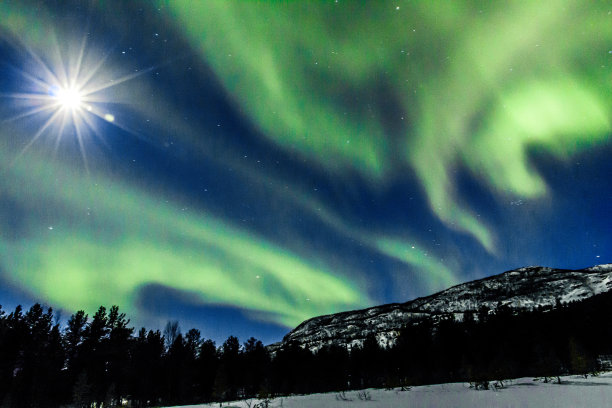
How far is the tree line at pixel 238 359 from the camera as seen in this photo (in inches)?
1959

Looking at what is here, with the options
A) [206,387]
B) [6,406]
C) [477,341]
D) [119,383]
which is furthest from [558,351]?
[6,406]

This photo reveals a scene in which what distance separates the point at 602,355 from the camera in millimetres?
74750


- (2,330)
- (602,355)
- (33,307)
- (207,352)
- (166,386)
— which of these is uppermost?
(33,307)

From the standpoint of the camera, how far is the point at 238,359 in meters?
73.4

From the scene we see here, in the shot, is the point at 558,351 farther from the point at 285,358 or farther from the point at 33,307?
the point at 33,307

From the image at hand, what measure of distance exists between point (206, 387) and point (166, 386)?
25.1 feet

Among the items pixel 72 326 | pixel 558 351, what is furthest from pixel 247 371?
pixel 558 351

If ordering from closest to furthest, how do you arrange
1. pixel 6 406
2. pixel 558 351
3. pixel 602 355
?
1. pixel 6 406
2. pixel 558 351
3. pixel 602 355

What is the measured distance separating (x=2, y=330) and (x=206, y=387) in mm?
35565

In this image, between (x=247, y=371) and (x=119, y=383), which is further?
(x=247, y=371)

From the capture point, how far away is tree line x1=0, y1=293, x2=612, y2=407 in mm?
49750

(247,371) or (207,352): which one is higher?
(207,352)

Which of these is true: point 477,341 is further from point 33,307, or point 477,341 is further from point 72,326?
point 33,307

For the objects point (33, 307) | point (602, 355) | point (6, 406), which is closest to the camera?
point (6, 406)
